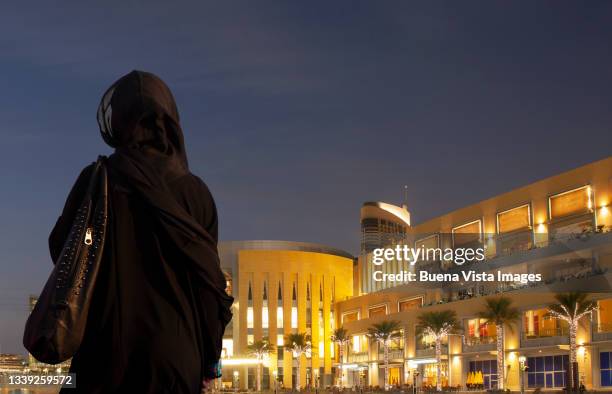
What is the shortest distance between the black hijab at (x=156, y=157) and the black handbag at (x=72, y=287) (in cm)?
23

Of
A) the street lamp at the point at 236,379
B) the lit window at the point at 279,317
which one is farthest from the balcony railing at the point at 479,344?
the street lamp at the point at 236,379

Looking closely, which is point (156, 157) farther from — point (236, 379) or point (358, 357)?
point (236, 379)

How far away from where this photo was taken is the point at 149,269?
4.77m

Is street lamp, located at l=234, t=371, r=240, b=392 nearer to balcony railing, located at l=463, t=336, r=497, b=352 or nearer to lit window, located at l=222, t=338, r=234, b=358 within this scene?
lit window, located at l=222, t=338, r=234, b=358

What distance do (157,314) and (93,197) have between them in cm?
73

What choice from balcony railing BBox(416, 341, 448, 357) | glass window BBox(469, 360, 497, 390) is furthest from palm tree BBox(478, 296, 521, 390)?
balcony railing BBox(416, 341, 448, 357)

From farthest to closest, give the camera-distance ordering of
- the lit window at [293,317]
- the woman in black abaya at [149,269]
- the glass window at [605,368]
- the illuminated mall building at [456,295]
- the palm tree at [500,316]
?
1. the lit window at [293,317]
2. the palm tree at [500,316]
3. the illuminated mall building at [456,295]
4. the glass window at [605,368]
5. the woman in black abaya at [149,269]

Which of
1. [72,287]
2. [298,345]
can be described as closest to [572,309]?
[72,287]

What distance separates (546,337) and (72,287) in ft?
202

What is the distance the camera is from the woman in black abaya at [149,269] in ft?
15.1

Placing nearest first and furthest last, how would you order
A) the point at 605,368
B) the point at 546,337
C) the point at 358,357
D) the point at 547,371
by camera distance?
1. the point at 605,368
2. the point at 546,337
3. the point at 547,371
4. the point at 358,357

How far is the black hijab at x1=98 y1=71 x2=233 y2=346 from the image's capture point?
4777 mm

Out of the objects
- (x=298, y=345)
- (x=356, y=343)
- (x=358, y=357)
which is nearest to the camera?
(x=358, y=357)

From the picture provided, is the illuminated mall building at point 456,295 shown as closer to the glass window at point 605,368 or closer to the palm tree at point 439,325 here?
the glass window at point 605,368
